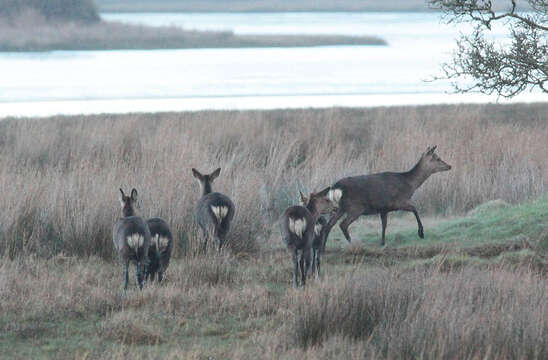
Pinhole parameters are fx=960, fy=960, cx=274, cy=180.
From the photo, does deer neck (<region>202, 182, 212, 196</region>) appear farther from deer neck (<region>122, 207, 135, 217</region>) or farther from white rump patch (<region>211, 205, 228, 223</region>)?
deer neck (<region>122, 207, 135, 217</region>)

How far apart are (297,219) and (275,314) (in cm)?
119

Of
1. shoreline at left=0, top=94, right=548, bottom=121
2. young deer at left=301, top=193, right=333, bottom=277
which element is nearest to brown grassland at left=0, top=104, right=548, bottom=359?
young deer at left=301, top=193, right=333, bottom=277

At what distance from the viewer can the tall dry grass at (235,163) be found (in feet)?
40.8

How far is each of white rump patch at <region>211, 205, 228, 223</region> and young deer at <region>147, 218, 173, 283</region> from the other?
3.37 ft

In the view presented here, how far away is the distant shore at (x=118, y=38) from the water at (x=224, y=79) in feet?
2.06

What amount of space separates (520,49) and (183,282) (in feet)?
17.0

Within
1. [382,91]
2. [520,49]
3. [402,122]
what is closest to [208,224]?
[520,49]

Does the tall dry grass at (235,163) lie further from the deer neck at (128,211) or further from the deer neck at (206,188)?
the deer neck at (128,211)

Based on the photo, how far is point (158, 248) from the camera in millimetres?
10141

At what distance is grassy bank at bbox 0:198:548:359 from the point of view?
7336 mm

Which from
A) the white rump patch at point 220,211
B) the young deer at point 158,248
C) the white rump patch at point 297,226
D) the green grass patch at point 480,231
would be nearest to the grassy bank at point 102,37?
the green grass patch at point 480,231

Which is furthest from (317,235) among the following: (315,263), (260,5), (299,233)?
(260,5)

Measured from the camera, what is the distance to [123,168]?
15188 millimetres

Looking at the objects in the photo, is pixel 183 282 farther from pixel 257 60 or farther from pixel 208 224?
pixel 257 60
